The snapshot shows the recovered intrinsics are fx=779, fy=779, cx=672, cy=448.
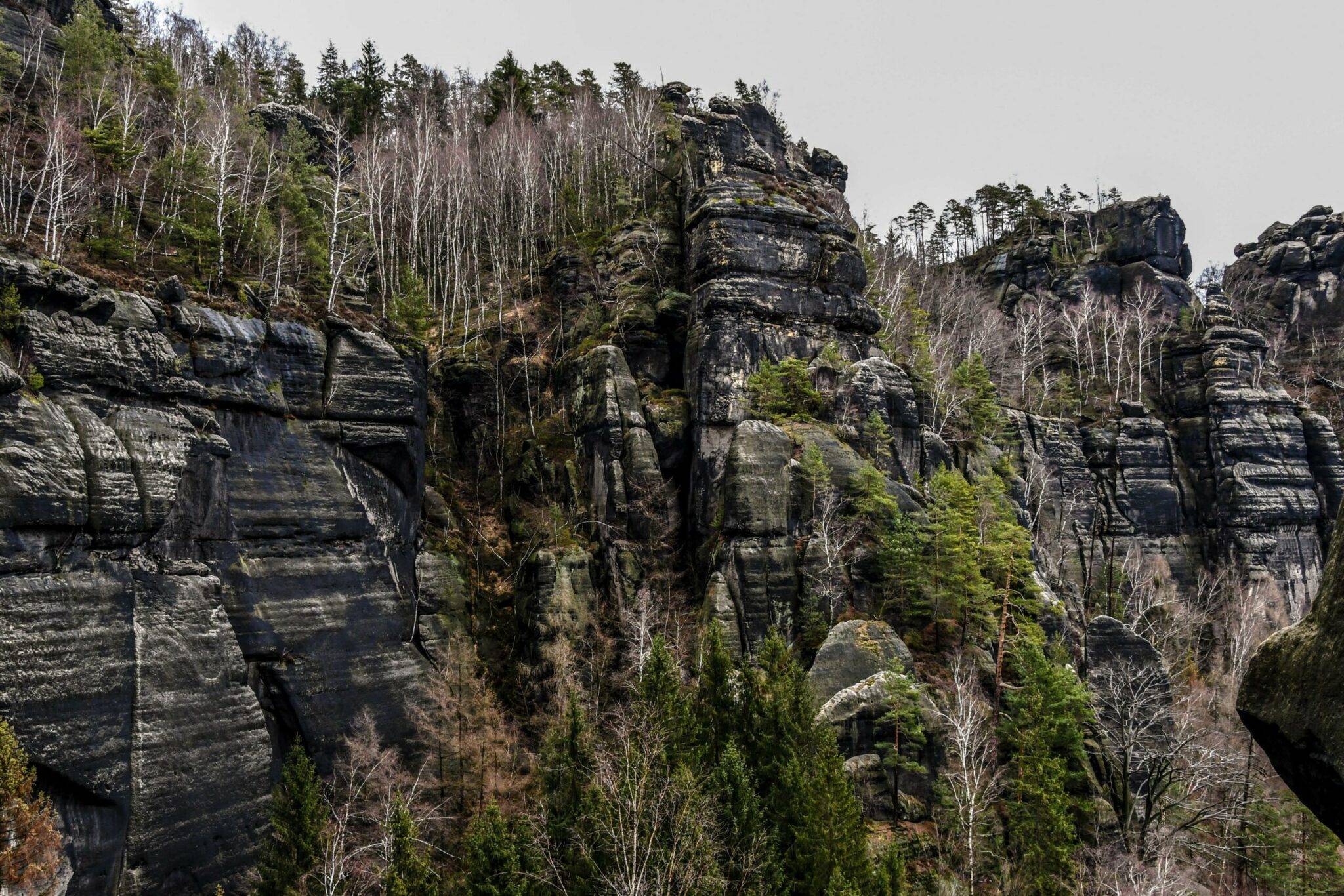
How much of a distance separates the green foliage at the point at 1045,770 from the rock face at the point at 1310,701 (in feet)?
72.7

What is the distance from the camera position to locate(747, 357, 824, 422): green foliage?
39.7 m

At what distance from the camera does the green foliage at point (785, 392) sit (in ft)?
130

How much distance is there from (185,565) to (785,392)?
2713cm

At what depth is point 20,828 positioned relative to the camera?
19.2 metres

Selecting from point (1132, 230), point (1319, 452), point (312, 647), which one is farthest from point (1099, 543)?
point (312, 647)

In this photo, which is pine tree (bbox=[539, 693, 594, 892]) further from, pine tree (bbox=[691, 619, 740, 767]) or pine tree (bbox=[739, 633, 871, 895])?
pine tree (bbox=[739, 633, 871, 895])

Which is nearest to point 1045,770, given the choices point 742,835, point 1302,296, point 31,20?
point 742,835

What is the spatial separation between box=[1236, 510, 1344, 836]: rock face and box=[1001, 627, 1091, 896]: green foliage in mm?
22147

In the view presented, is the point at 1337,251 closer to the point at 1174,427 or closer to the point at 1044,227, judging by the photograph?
the point at 1044,227

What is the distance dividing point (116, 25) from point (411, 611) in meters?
42.8

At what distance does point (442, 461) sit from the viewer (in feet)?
141

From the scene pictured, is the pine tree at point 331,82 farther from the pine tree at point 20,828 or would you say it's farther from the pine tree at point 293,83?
the pine tree at point 20,828

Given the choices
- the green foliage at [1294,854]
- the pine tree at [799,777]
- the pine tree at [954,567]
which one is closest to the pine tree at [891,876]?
the pine tree at [799,777]

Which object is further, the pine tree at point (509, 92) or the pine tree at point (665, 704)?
the pine tree at point (509, 92)
